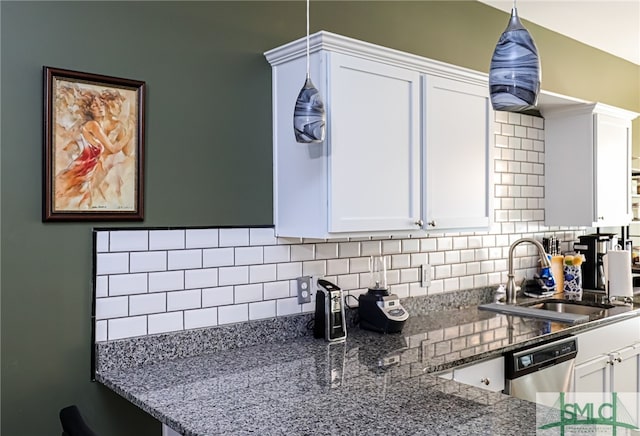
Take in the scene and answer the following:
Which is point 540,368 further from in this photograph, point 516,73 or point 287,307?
point 516,73

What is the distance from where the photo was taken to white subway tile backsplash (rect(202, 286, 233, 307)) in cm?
229

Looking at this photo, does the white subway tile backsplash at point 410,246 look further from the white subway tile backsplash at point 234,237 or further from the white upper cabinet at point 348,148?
the white subway tile backsplash at point 234,237

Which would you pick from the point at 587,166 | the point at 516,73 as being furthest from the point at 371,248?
the point at 587,166

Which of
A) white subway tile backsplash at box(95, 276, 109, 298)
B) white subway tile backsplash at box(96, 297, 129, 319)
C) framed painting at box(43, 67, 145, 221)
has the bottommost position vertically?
white subway tile backsplash at box(96, 297, 129, 319)

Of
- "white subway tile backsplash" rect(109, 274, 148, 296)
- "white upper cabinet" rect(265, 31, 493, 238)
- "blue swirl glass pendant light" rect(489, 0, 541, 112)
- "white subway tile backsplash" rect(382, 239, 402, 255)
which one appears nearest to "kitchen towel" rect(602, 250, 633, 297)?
"white upper cabinet" rect(265, 31, 493, 238)

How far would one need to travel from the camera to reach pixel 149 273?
2.14m

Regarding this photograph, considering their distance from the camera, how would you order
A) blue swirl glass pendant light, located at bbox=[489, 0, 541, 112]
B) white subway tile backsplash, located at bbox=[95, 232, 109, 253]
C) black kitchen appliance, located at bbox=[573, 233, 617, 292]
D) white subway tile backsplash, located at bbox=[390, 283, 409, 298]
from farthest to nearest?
black kitchen appliance, located at bbox=[573, 233, 617, 292]
white subway tile backsplash, located at bbox=[390, 283, 409, 298]
white subway tile backsplash, located at bbox=[95, 232, 109, 253]
blue swirl glass pendant light, located at bbox=[489, 0, 541, 112]

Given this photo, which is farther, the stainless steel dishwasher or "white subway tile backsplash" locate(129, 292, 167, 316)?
the stainless steel dishwasher

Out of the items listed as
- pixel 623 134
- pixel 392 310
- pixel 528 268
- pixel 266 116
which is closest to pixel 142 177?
pixel 266 116

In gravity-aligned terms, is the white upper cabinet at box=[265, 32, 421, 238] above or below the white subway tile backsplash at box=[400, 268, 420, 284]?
above

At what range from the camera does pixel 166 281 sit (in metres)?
2.19

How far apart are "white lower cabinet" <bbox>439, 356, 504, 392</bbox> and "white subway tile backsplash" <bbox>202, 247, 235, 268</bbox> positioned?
95cm

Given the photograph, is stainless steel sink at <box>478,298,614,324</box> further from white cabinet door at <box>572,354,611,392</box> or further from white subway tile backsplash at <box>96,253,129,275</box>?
white subway tile backsplash at <box>96,253,129,275</box>

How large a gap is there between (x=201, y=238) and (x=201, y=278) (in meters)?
0.16
